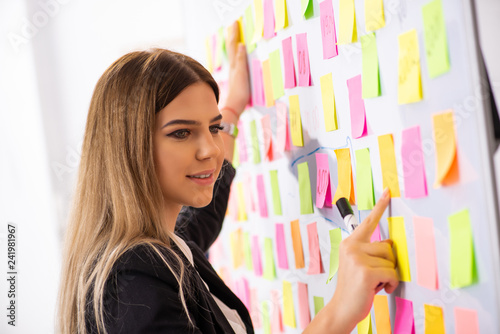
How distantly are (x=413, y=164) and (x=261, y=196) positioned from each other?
60 centimetres

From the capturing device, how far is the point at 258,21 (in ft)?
3.71

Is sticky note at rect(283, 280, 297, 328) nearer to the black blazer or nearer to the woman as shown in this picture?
the woman

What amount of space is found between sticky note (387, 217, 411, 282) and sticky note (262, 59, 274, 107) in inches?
18.6

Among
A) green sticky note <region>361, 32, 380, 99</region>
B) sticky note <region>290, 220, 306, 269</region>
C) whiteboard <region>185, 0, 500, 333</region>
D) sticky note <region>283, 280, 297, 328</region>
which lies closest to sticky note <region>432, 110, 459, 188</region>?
whiteboard <region>185, 0, 500, 333</region>

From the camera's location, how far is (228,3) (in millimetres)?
1320

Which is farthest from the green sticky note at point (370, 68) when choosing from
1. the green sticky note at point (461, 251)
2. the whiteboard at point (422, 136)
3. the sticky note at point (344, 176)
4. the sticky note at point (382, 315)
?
the sticky note at point (382, 315)

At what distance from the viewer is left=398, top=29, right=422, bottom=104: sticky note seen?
645 mm

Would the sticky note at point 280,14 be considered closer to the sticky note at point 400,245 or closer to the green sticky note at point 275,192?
the green sticky note at point 275,192

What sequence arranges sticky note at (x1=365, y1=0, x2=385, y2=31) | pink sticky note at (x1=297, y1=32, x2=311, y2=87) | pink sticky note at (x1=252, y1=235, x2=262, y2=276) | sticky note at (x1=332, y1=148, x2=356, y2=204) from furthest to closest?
pink sticky note at (x1=252, y1=235, x2=262, y2=276) < pink sticky note at (x1=297, y1=32, x2=311, y2=87) < sticky note at (x1=332, y1=148, x2=356, y2=204) < sticky note at (x1=365, y1=0, x2=385, y2=31)

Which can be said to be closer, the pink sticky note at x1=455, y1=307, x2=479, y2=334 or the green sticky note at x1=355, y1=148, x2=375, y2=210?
the pink sticky note at x1=455, y1=307, x2=479, y2=334

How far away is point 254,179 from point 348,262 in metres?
0.59

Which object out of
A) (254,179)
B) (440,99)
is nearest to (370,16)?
(440,99)

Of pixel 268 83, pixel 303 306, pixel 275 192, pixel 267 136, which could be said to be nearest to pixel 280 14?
pixel 268 83

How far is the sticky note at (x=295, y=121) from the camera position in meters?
0.99
